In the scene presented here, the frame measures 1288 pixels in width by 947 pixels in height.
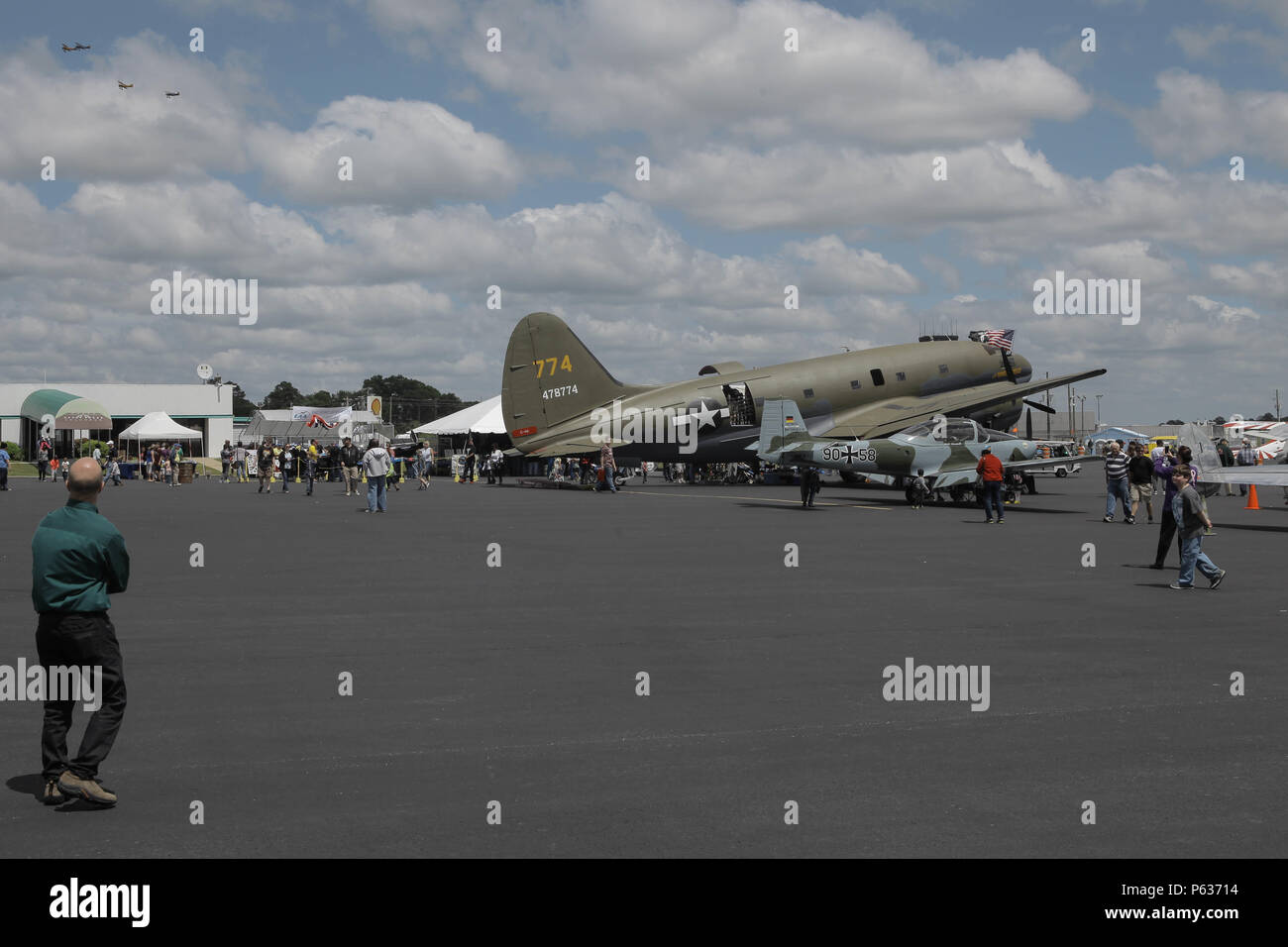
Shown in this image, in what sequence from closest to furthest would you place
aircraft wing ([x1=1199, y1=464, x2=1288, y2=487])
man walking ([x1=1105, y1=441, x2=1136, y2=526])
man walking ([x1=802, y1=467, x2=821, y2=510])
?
aircraft wing ([x1=1199, y1=464, x2=1288, y2=487]) < man walking ([x1=1105, y1=441, x2=1136, y2=526]) < man walking ([x1=802, y1=467, x2=821, y2=510])

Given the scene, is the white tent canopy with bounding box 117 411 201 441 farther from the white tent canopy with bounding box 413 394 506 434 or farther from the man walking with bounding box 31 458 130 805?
the man walking with bounding box 31 458 130 805

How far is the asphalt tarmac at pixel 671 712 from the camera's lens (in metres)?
5.45

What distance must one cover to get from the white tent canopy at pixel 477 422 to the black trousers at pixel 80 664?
57448mm

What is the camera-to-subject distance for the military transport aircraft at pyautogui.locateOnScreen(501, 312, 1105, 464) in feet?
144

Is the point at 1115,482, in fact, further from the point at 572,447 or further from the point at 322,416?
the point at 322,416

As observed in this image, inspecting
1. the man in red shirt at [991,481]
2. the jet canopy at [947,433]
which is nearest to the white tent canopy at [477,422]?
the jet canopy at [947,433]

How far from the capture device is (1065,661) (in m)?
9.73

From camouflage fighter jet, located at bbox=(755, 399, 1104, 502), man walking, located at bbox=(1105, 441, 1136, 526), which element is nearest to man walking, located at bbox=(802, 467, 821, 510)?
camouflage fighter jet, located at bbox=(755, 399, 1104, 502)

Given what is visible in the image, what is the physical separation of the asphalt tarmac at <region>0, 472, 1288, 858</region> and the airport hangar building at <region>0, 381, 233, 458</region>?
221ft

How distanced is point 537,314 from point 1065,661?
123ft

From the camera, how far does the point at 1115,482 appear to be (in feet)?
84.3

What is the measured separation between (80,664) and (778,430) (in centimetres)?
2720

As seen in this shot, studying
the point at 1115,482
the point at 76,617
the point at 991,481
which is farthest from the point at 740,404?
the point at 76,617
